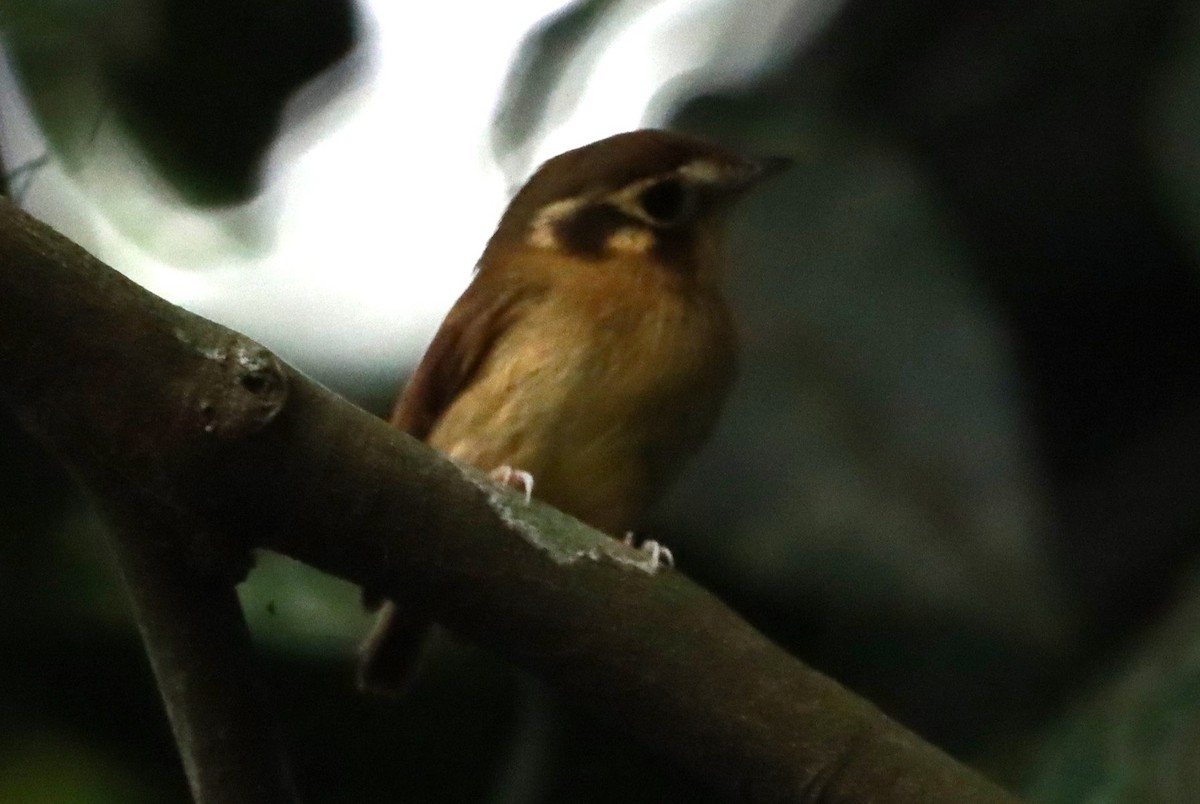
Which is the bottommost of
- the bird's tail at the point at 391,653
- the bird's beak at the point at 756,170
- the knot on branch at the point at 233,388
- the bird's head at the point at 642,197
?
the knot on branch at the point at 233,388

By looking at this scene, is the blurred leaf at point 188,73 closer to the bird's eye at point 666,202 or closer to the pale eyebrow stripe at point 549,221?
the pale eyebrow stripe at point 549,221

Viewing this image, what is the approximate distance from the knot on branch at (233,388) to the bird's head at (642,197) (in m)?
1.18

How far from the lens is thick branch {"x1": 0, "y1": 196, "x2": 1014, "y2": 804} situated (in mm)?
1390

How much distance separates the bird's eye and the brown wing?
0.22 metres

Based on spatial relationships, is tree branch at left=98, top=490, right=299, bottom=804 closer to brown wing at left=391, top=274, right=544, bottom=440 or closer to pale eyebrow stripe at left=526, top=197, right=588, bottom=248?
brown wing at left=391, top=274, right=544, bottom=440

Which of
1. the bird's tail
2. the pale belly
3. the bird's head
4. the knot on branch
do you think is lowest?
the knot on branch

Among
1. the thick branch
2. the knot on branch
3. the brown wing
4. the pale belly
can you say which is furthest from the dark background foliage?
the knot on branch

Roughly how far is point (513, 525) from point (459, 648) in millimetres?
943

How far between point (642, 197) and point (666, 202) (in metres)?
0.04

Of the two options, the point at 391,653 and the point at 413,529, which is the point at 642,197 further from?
the point at 413,529

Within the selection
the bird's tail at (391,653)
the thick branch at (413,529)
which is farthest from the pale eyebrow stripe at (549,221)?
the thick branch at (413,529)

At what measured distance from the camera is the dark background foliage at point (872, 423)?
7.61ft

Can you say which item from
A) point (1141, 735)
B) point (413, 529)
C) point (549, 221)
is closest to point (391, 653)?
point (549, 221)

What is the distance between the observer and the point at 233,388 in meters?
1.39
